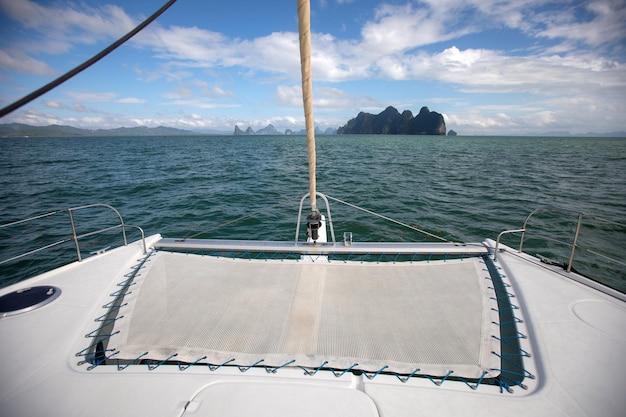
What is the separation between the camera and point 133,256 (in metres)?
4.10

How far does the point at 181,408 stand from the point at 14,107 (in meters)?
2.06

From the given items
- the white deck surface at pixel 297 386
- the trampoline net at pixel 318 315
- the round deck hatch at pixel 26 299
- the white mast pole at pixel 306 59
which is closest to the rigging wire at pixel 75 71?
the white mast pole at pixel 306 59

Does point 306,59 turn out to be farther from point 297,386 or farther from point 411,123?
point 411,123

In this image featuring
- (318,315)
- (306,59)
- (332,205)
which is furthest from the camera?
(332,205)

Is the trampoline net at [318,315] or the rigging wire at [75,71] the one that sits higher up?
the rigging wire at [75,71]

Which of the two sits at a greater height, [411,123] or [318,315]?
[411,123]

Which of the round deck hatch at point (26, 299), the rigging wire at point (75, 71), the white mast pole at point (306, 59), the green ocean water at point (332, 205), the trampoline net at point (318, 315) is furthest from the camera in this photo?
the green ocean water at point (332, 205)

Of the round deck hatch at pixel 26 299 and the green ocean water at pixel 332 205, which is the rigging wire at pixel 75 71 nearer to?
the round deck hatch at pixel 26 299

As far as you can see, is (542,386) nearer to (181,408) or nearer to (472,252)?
(472,252)

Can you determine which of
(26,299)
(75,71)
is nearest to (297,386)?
(75,71)

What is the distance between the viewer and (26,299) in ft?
10.1

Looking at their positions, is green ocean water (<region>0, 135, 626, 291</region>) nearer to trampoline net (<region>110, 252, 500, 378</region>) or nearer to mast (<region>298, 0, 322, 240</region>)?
trampoline net (<region>110, 252, 500, 378</region>)

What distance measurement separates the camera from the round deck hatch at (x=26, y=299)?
2894 millimetres

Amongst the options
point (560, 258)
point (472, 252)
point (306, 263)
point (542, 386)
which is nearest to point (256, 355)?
point (306, 263)
